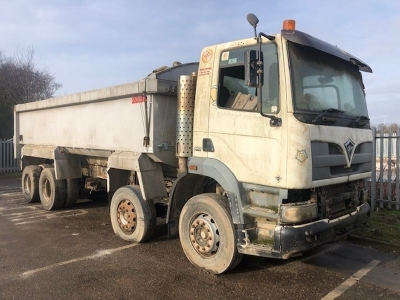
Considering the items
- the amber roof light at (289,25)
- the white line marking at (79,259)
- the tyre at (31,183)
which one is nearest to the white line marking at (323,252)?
the white line marking at (79,259)

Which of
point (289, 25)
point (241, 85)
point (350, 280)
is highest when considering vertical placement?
point (289, 25)

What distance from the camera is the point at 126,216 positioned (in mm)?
6086

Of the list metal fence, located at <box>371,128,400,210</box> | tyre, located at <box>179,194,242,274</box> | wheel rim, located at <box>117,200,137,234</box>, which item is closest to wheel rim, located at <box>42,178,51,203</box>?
wheel rim, located at <box>117,200,137,234</box>

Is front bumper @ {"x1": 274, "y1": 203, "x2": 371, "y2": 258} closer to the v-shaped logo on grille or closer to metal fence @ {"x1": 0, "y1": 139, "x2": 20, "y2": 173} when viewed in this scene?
the v-shaped logo on grille

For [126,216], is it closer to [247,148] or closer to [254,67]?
[247,148]

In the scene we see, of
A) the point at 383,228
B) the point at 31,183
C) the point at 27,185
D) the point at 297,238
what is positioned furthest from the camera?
the point at 27,185

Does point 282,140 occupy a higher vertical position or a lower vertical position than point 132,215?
higher

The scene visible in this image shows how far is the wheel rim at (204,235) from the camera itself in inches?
181

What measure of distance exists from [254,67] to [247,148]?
3.13 feet

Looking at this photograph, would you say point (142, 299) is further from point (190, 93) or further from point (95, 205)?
point (95, 205)

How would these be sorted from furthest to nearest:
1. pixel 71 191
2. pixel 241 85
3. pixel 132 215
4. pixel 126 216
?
pixel 71 191
pixel 126 216
pixel 132 215
pixel 241 85

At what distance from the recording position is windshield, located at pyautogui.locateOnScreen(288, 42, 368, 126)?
409cm

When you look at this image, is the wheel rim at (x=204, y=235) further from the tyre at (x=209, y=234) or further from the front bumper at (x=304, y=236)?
the front bumper at (x=304, y=236)

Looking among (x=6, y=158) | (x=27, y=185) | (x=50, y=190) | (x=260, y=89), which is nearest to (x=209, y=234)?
(x=260, y=89)
